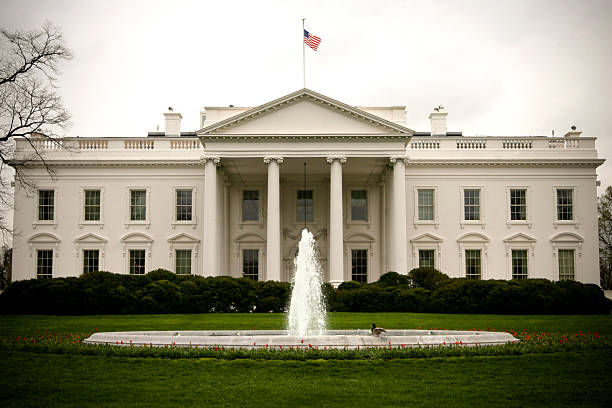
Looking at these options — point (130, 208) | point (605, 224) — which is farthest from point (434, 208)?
point (605, 224)

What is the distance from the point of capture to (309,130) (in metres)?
36.0

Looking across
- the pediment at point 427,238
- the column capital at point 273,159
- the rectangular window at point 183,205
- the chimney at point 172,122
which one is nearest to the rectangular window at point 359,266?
the pediment at point 427,238

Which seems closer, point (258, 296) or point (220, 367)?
point (220, 367)

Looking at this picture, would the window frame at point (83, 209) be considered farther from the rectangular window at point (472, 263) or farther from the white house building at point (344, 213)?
the rectangular window at point (472, 263)

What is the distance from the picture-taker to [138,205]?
133ft

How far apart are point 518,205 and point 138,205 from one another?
25.1 meters

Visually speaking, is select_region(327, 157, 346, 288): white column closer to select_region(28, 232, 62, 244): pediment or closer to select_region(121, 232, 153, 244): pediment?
select_region(121, 232, 153, 244): pediment

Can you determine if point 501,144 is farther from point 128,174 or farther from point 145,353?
point 145,353

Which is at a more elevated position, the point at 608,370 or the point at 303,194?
the point at 303,194

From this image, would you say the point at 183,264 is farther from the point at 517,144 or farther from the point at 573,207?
the point at 573,207

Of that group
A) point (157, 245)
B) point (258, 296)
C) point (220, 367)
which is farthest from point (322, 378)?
point (157, 245)

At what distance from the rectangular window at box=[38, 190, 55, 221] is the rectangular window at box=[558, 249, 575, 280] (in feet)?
110

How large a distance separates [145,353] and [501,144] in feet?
107

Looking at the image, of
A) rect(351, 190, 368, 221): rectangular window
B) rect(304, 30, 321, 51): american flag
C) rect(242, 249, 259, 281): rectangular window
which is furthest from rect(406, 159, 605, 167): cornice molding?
rect(242, 249, 259, 281): rectangular window
